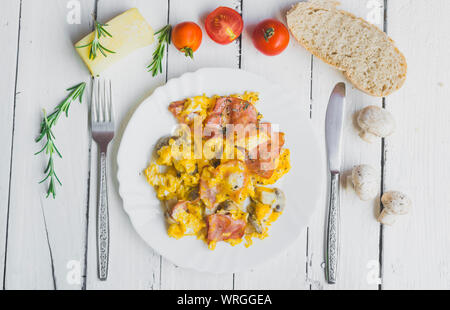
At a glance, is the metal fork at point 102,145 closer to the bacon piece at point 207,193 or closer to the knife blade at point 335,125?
the bacon piece at point 207,193

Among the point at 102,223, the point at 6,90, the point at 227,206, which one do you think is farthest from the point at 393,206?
the point at 6,90

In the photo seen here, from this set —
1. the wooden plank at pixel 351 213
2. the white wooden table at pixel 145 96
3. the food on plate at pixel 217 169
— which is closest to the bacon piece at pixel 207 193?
the food on plate at pixel 217 169

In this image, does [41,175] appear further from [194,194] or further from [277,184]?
[277,184]

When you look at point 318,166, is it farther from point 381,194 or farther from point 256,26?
point 256,26

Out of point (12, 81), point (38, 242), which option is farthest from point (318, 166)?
point (12, 81)

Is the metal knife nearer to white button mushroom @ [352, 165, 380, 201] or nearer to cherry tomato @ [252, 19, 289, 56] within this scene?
white button mushroom @ [352, 165, 380, 201]

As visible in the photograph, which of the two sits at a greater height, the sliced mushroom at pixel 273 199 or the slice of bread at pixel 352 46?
the slice of bread at pixel 352 46
